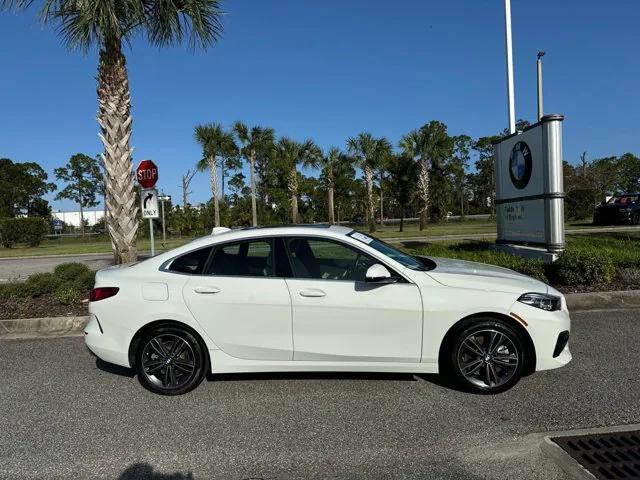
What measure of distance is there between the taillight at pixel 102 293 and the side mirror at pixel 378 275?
2.33 metres

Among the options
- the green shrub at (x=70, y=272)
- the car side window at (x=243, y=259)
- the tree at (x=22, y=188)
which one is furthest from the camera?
→ the tree at (x=22, y=188)

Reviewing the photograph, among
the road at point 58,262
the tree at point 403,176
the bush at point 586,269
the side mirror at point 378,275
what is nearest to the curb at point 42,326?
the side mirror at point 378,275

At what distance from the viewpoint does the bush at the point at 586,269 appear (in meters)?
8.03

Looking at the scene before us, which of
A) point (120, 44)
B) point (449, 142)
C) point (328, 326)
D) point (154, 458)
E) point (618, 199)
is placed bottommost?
point (154, 458)

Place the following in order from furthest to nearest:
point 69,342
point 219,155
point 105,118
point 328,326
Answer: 1. point 219,155
2. point 105,118
3. point 69,342
4. point 328,326

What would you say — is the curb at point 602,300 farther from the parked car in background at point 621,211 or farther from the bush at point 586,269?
the parked car in background at point 621,211

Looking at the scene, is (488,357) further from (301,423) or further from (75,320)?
(75,320)

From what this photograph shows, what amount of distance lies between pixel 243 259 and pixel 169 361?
114 cm

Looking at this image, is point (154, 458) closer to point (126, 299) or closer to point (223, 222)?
point (126, 299)

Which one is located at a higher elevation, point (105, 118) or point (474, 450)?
point (105, 118)

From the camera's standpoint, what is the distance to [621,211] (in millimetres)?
25422

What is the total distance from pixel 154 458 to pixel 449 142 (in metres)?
37.6

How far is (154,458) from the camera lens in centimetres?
354

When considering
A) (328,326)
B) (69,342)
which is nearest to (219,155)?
(69,342)
